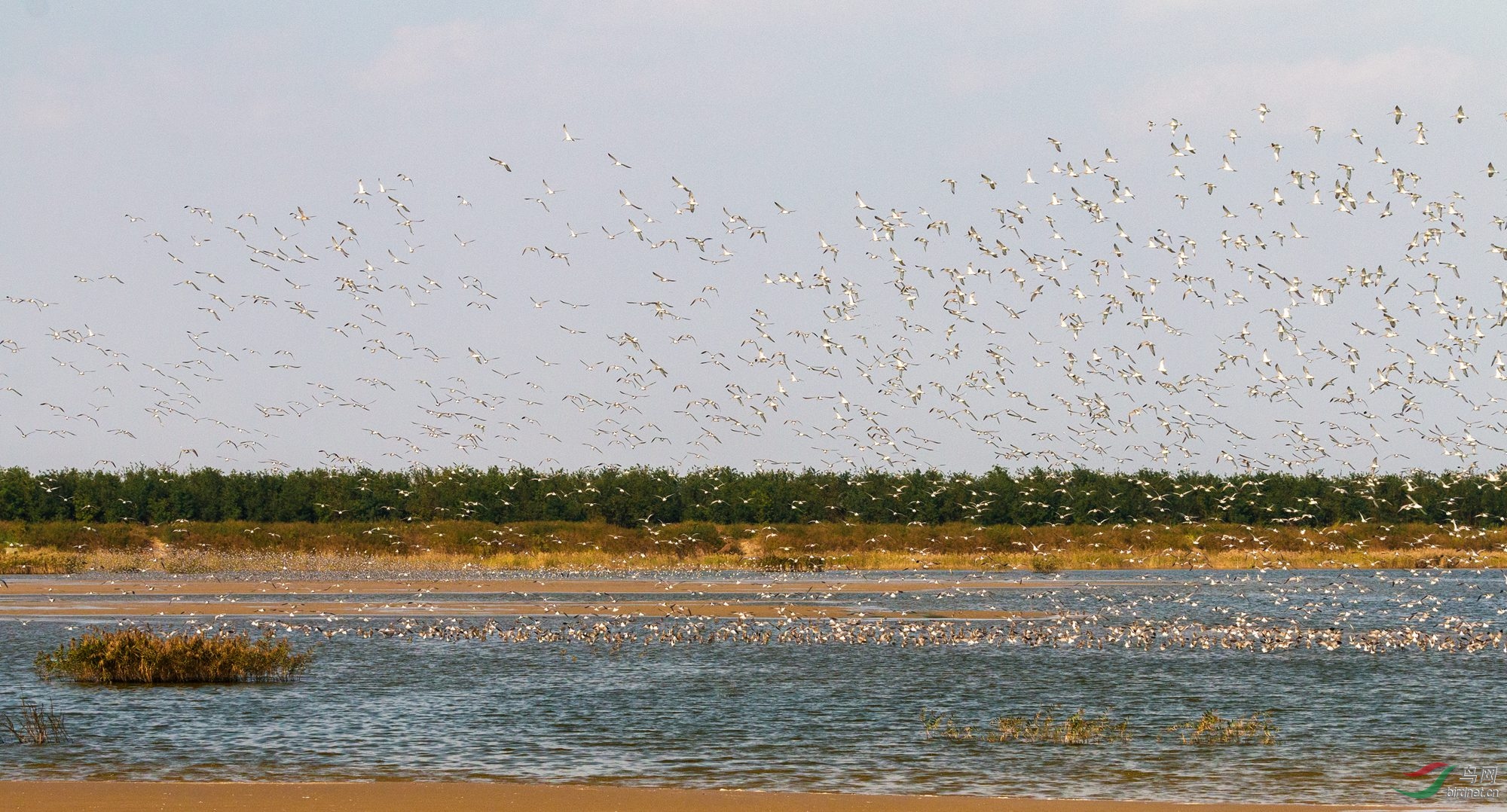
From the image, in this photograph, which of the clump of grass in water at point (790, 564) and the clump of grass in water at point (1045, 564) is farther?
the clump of grass in water at point (1045, 564)

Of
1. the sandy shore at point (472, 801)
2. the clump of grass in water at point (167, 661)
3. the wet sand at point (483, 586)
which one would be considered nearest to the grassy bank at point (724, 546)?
the wet sand at point (483, 586)

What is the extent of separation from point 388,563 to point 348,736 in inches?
1980

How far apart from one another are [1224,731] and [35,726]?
17283 mm

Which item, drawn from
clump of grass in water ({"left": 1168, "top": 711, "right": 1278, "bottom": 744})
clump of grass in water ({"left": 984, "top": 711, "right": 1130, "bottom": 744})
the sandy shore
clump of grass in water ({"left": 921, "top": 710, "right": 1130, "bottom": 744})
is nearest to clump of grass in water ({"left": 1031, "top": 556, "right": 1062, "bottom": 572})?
clump of grass in water ({"left": 1168, "top": 711, "right": 1278, "bottom": 744})

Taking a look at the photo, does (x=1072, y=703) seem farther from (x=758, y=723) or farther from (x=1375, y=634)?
(x=1375, y=634)

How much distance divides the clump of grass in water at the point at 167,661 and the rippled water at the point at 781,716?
691 millimetres

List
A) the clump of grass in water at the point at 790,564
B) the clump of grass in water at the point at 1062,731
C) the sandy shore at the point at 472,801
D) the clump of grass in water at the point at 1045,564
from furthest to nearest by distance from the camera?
1. the clump of grass in water at the point at 1045,564
2. the clump of grass in water at the point at 790,564
3. the clump of grass in water at the point at 1062,731
4. the sandy shore at the point at 472,801

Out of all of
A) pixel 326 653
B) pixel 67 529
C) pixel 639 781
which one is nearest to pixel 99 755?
pixel 639 781

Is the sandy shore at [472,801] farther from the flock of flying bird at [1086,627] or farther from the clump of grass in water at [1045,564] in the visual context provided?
the clump of grass in water at [1045,564]

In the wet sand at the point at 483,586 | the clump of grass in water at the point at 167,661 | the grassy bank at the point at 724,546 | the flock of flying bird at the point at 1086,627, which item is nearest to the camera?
the clump of grass in water at the point at 167,661

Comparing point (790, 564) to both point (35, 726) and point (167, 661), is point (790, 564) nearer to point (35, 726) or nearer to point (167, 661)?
point (167, 661)

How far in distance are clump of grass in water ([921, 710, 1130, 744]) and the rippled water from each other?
0.38m

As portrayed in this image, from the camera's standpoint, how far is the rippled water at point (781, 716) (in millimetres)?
18109

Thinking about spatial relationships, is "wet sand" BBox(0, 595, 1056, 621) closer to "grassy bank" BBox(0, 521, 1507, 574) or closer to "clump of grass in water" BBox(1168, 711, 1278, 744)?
"clump of grass in water" BBox(1168, 711, 1278, 744)
